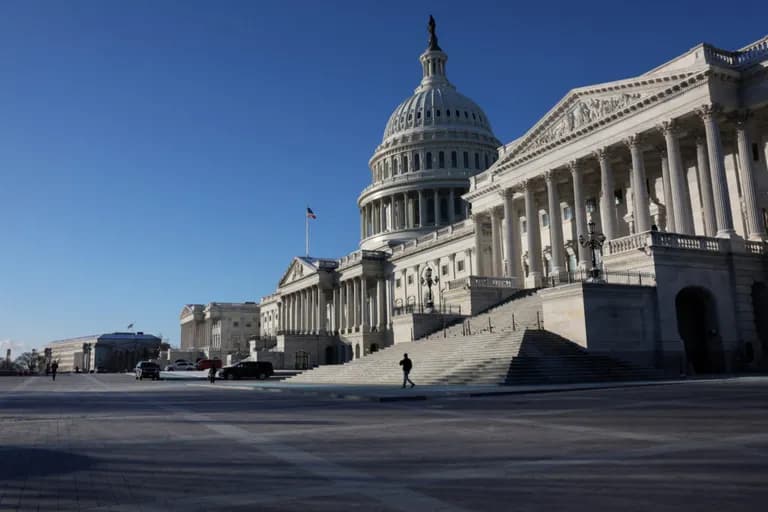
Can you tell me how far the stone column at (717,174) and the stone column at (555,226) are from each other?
13.8m

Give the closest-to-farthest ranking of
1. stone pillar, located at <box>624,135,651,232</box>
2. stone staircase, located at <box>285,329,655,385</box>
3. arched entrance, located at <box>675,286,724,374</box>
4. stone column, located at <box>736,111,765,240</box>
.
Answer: stone staircase, located at <box>285,329,655,385</box>, arched entrance, located at <box>675,286,724,374</box>, stone column, located at <box>736,111,765,240</box>, stone pillar, located at <box>624,135,651,232</box>

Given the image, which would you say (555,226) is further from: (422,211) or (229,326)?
(229,326)

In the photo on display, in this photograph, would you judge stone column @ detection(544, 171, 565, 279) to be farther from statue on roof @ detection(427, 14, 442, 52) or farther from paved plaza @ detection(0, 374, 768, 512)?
statue on roof @ detection(427, 14, 442, 52)

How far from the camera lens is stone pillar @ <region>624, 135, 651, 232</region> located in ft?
149

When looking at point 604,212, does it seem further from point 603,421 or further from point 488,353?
point 603,421

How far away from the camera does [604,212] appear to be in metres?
49.6

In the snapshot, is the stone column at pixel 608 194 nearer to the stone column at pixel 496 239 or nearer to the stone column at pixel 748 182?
the stone column at pixel 748 182

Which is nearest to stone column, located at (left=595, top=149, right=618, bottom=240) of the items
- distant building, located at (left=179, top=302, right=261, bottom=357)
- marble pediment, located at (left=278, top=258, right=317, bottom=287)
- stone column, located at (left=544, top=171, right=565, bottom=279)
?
stone column, located at (left=544, top=171, right=565, bottom=279)

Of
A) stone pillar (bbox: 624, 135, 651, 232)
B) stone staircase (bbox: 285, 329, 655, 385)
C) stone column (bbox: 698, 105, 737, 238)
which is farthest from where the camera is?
stone pillar (bbox: 624, 135, 651, 232)

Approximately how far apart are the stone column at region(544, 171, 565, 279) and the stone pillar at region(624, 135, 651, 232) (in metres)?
8.30

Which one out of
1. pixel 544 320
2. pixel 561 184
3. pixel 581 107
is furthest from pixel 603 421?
pixel 561 184

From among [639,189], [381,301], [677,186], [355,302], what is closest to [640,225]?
[639,189]

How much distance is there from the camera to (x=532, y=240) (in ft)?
186

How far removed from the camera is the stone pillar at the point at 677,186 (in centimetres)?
4275
